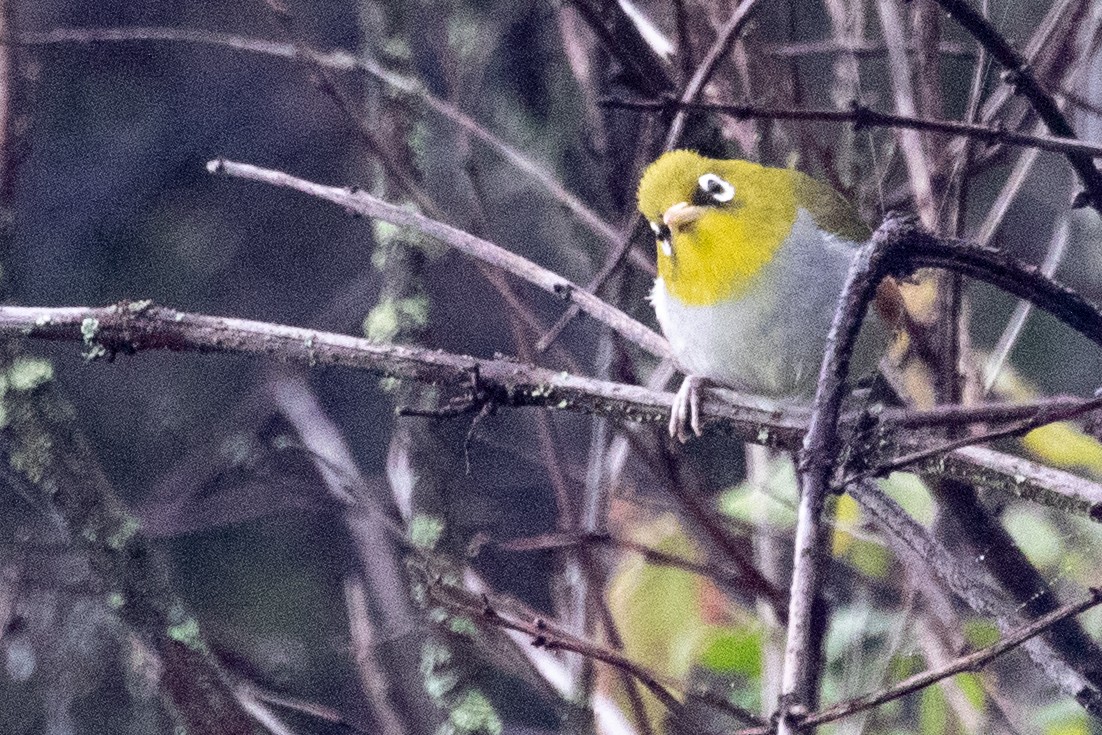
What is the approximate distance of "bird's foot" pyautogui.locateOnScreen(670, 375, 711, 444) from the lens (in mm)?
992

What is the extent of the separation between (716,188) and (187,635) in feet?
2.63

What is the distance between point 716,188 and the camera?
50.3 inches

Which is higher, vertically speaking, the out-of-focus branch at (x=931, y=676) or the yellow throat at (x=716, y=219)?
the yellow throat at (x=716, y=219)

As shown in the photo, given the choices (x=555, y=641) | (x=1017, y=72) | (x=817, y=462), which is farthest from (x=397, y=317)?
(x=817, y=462)

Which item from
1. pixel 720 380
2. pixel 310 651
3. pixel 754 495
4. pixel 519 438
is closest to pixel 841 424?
pixel 720 380

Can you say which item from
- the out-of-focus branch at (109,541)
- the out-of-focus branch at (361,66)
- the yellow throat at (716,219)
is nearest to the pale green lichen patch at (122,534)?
the out-of-focus branch at (109,541)

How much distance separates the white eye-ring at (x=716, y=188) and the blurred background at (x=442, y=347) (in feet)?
0.24

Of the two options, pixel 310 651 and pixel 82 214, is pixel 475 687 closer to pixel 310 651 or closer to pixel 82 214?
pixel 310 651

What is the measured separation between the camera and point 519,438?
1918 millimetres

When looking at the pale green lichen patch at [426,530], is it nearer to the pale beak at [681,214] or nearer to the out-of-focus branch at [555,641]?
the out-of-focus branch at [555,641]

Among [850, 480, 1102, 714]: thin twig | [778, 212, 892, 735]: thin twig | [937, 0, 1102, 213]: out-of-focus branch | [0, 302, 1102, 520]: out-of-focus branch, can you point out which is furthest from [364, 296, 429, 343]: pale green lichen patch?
[778, 212, 892, 735]: thin twig

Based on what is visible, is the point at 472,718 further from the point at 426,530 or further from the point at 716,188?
the point at 716,188

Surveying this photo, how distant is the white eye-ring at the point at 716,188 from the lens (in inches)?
49.6

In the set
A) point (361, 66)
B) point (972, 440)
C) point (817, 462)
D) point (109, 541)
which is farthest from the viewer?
point (361, 66)
